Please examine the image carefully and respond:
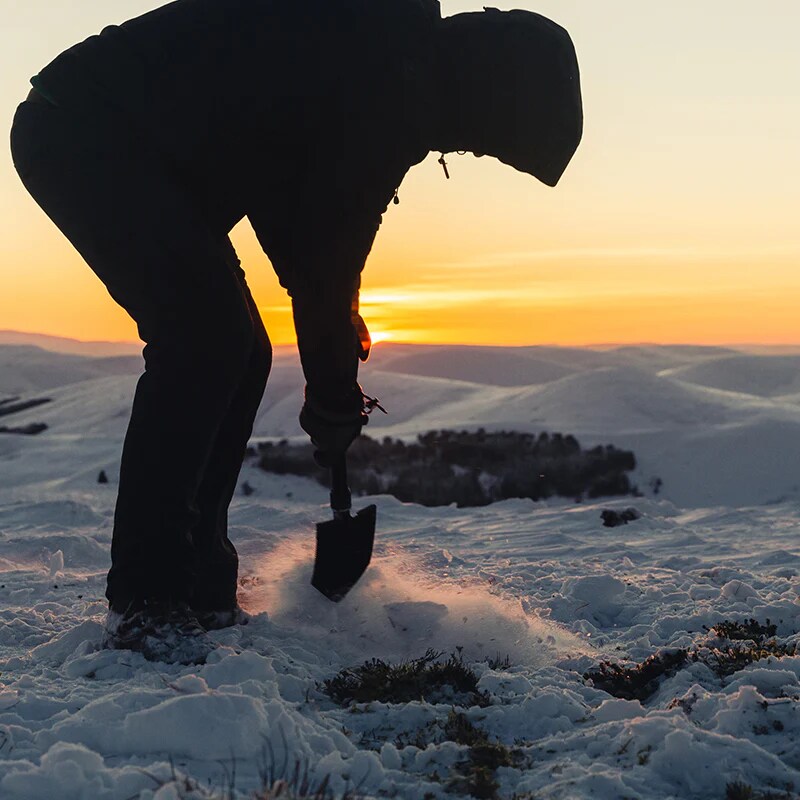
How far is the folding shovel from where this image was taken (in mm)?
3291

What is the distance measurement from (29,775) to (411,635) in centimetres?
149

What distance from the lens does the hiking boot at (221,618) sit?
274cm

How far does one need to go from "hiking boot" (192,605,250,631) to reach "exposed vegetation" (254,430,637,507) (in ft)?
17.7

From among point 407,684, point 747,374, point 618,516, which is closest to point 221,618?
point 407,684

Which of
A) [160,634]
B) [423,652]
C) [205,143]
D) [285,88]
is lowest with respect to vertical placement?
[423,652]

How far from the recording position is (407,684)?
230 cm

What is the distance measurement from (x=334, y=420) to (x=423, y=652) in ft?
2.97

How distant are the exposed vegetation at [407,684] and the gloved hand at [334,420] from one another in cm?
97

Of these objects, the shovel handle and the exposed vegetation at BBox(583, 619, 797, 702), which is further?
the shovel handle

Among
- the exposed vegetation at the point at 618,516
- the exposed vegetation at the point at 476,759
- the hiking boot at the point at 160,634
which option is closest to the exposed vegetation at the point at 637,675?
the exposed vegetation at the point at 476,759

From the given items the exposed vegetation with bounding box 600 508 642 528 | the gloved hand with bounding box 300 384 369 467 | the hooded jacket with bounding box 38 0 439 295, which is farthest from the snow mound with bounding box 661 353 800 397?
the hooded jacket with bounding box 38 0 439 295

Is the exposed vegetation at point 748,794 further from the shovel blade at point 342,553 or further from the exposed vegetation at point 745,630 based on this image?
the shovel blade at point 342,553

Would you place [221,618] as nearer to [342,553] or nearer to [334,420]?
[342,553]

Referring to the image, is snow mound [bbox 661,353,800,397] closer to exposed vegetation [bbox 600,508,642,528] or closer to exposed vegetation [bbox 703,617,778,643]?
exposed vegetation [bbox 600,508,642,528]
